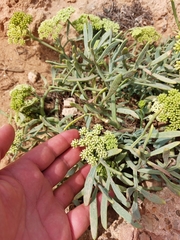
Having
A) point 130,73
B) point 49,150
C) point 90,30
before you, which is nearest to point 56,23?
point 90,30

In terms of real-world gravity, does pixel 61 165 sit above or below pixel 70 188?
above

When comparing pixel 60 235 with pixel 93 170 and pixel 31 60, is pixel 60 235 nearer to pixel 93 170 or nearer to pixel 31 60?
pixel 93 170

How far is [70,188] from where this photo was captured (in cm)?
164

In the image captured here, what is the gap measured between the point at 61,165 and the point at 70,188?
0.14m

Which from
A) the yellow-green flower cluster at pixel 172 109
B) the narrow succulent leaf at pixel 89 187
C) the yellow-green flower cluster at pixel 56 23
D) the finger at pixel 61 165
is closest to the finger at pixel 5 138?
the finger at pixel 61 165

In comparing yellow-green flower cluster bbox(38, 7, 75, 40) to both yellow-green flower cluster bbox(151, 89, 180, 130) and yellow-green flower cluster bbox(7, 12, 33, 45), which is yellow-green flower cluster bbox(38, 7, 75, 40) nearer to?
yellow-green flower cluster bbox(7, 12, 33, 45)

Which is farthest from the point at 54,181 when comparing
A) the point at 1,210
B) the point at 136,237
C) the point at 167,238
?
the point at 167,238

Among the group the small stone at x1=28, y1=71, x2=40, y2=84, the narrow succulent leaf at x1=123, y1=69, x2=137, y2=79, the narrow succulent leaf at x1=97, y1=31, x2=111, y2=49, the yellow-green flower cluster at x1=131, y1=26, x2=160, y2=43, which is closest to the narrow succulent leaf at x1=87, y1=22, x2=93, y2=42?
the narrow succulent leaf at x1=97, y1=31, x2=111, y2=49

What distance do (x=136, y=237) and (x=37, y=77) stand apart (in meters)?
1.24

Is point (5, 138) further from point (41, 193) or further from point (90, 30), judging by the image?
point (90, 30)

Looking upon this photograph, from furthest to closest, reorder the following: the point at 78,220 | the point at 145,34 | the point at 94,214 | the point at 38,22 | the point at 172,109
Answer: the point at 38,22 → the point at 145,34 → the point at 78,220 → the point at 94,214 → the point at 172,109

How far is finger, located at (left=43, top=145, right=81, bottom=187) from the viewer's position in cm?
161

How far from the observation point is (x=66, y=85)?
185cm

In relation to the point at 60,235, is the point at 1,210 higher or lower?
higher
